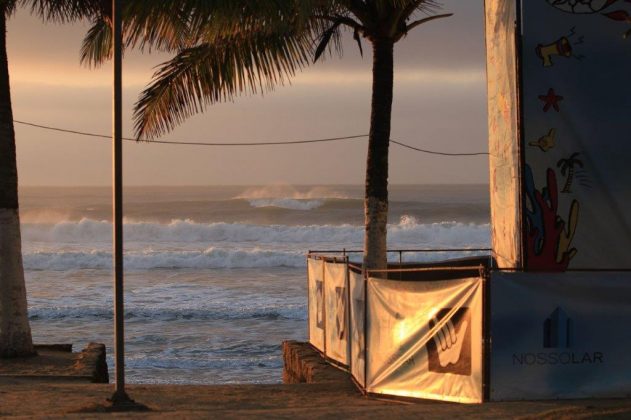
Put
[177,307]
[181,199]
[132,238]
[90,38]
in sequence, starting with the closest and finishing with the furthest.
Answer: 1. [90,38]
2. [177,307]
3. [132,238]
4. [181,199]

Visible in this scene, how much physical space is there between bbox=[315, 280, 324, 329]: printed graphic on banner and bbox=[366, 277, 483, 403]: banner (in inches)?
155

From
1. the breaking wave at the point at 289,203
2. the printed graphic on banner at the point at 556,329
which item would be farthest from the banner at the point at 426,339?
the breaking wave at the point at 289,203

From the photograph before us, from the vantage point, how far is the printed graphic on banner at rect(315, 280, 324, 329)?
55.5ft

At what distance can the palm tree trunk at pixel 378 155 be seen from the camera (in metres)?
16.4

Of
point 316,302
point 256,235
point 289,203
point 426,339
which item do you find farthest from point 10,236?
point 289,203

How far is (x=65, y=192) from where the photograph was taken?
5034 inches

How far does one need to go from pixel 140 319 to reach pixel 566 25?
848 inches

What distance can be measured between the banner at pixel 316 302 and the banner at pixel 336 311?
→ 39cm

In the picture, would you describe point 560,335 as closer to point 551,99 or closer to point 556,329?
point 556,329

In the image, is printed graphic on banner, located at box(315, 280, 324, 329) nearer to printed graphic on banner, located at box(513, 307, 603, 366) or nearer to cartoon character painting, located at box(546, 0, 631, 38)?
cartoon character painting, located at box(546, 0, 631, 38)

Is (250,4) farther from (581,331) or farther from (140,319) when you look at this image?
(140,319)

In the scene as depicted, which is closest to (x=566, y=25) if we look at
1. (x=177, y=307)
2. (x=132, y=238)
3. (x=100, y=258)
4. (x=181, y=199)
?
(x=177, y=307)

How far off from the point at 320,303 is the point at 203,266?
37210 millimetres

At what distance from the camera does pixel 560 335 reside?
10.8 metres
